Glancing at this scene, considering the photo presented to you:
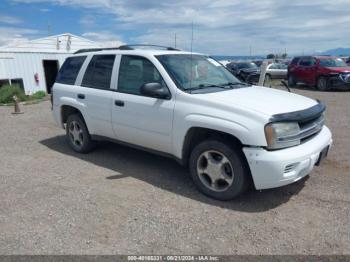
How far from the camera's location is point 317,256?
3.08m

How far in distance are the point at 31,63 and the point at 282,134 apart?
18.9 m

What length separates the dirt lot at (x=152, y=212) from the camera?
10.8 ft

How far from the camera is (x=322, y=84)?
690 inches

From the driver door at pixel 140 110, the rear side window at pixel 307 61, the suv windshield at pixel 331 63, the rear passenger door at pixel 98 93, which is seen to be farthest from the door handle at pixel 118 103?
the rear side window at pixel 307 61

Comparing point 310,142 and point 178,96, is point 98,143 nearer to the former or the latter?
point 178,96

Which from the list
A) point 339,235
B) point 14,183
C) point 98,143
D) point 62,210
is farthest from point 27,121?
point 339,235

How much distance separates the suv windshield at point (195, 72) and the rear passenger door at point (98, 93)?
1041 millimetres

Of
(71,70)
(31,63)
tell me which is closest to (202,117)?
(71,70)

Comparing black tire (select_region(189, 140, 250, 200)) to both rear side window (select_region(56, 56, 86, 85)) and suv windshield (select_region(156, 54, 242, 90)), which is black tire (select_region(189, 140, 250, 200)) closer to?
suv windshield (select_region(156, 54, 242, 90))

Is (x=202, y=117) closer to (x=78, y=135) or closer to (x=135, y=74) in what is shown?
(x=135, y=74)

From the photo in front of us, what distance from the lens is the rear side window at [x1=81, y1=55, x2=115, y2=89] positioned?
5457 mm

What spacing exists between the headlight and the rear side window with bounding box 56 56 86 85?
375 centimetres

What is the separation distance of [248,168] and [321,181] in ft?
4.59

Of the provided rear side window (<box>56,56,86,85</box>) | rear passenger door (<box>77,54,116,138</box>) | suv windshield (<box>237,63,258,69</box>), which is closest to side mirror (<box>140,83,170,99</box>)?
rear passenger door (<box>77,54,116,138</box>)
